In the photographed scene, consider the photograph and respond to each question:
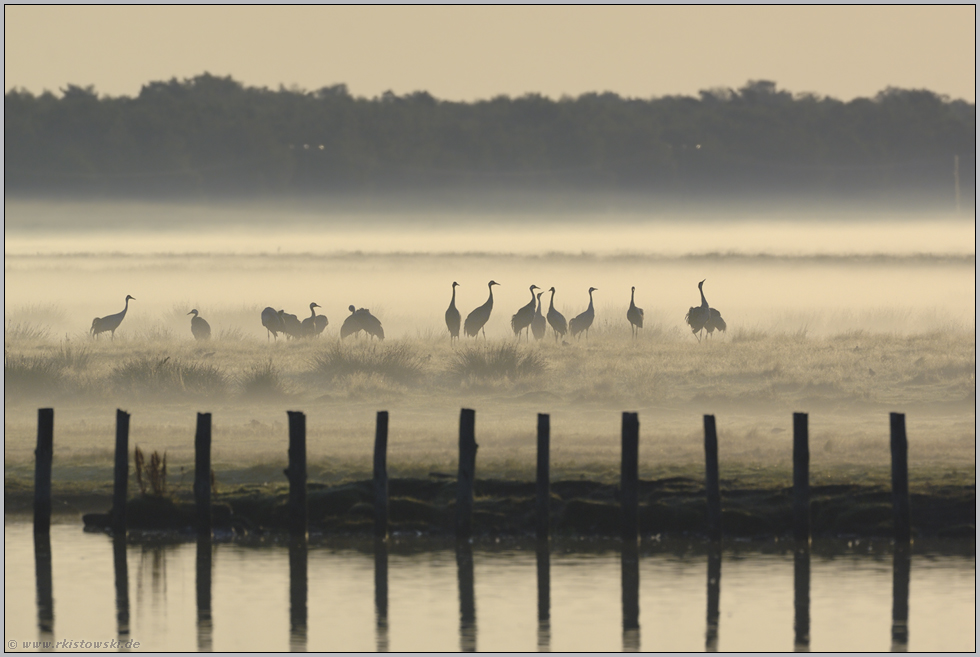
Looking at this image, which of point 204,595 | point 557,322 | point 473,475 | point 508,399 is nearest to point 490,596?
point 473,475

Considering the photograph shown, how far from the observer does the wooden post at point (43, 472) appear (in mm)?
25688

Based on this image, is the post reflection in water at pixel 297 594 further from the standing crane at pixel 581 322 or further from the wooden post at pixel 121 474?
the standing crane at pixel 581 322

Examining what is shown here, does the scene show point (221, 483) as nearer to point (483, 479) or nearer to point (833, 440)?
point (483, 479)

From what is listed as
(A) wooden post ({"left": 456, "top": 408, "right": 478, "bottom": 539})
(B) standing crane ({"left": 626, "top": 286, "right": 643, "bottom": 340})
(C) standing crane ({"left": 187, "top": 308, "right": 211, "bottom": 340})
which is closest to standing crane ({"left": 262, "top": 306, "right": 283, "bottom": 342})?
(C) standing crane ({"left": 187, "top": 308, "right": 211, "bottom": 340})

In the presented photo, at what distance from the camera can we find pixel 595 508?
84.9 feet

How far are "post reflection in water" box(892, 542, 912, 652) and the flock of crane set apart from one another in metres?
27.5

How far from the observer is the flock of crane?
5159 centimetres

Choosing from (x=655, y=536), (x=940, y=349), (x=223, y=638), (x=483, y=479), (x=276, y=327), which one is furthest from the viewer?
(x=276, y=327)

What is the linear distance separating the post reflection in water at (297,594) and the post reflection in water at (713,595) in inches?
194

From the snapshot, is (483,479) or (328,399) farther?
(328,399)

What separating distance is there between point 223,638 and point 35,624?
2.63 meters

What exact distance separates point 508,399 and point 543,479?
680 inches

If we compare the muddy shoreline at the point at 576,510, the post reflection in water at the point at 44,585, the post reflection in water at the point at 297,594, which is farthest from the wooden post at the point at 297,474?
the post reflection in water at the point at 44,585

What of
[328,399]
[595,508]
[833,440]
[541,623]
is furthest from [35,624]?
[328,399]
